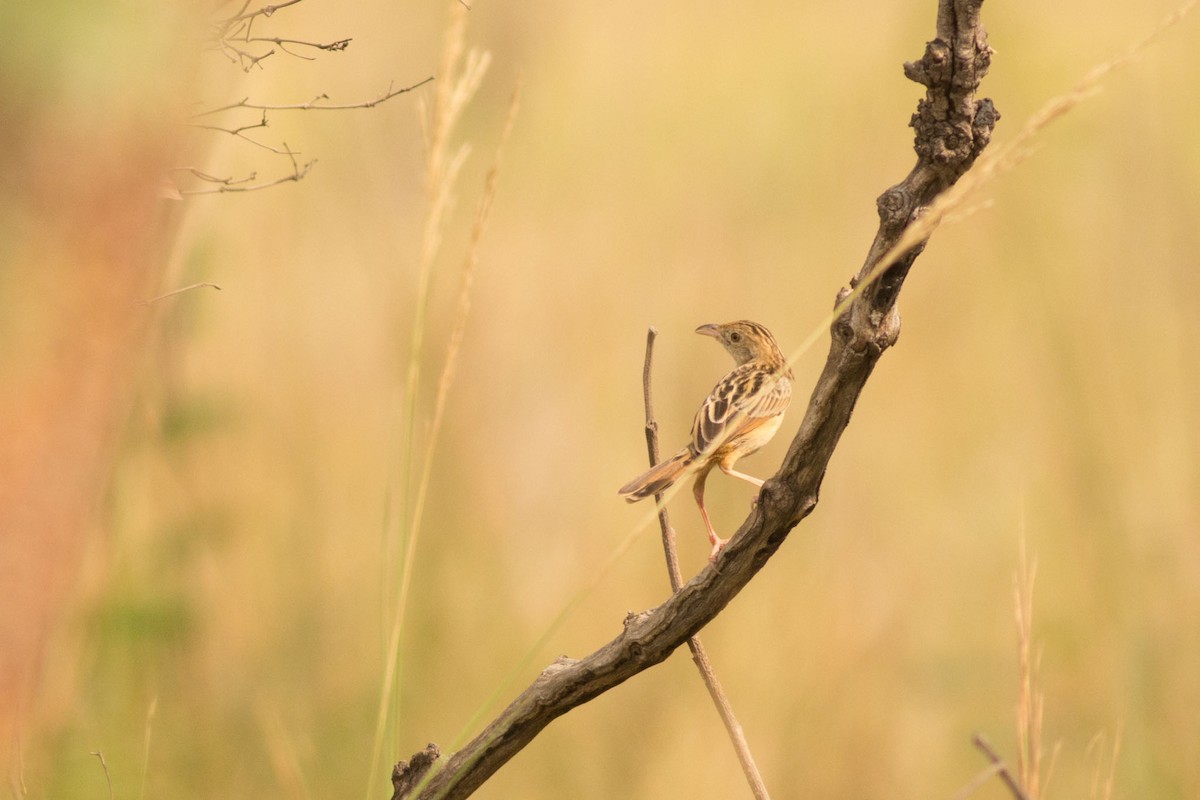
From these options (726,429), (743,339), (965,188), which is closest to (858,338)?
(965,188)

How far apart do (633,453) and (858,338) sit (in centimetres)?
388

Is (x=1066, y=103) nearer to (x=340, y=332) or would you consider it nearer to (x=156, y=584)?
(x=156, y=584)

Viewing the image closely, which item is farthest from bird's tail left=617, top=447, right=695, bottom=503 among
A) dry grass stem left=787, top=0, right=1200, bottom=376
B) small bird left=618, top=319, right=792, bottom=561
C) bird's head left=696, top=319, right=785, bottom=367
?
dry grass stem left=787, top=0, right=1200, bottom=376

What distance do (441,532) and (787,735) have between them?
4.52 ft

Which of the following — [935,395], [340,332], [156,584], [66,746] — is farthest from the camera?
[340,332]

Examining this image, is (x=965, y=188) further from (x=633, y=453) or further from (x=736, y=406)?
(x=633, y=453)

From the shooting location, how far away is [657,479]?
229cm

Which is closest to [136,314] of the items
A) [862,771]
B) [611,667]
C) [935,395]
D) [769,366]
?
[611,667]

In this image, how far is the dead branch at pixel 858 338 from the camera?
139 centimetres

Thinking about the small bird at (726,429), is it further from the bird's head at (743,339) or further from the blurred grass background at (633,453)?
the blurred grass background at (633,453)

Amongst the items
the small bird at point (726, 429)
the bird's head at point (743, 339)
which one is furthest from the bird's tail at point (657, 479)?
the bird's head at point (743, 339)

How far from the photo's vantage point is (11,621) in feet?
4.64

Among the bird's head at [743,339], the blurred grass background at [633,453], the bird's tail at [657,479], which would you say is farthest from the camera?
the blurred grass background at [633,453]

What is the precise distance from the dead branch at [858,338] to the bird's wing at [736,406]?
2.01ft
